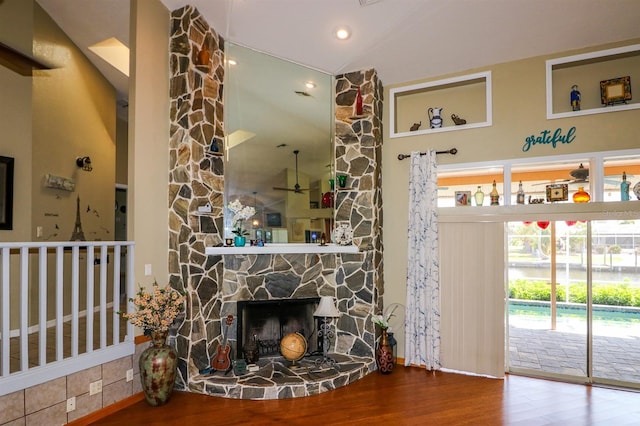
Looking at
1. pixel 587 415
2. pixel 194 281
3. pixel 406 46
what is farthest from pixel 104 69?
pixel 587 415

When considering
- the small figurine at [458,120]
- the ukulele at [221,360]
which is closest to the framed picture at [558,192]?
the small figurine at [458,120]

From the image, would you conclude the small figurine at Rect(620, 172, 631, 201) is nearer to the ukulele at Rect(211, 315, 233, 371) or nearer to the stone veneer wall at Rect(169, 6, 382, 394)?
the stone veneer wall at Rect(169, 6, 382, 394)

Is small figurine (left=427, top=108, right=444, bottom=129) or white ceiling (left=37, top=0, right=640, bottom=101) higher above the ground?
white ceiling (left=37, top=0, right=640, bottom=101)

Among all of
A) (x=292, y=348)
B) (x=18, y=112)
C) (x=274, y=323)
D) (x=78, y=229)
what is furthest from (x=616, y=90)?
(x=78, y=229)

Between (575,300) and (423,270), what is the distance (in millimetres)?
1857

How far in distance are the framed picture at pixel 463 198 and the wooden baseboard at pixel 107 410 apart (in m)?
4.42

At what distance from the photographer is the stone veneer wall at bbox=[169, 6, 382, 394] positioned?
421cm

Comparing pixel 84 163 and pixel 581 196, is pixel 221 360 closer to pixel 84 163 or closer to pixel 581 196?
pixel 84 163

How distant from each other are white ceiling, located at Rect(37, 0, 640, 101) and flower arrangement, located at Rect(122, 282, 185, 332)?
125 inches

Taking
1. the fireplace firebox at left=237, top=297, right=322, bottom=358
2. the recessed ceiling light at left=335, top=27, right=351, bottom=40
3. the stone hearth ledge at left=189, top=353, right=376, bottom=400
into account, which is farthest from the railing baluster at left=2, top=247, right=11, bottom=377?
the recessed ceiling light at left=335, top=27, right=351, bottom=40

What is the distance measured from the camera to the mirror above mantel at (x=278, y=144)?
482 cm

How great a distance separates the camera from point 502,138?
16.1 feet

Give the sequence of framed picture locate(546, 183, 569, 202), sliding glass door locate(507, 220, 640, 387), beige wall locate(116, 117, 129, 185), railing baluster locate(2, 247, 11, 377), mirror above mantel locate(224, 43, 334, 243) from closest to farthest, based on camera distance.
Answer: railing baluster locate(2, 247, 11, 377), sliding glass door locate(507, 220, 640, 387), framed picture locate(546, 183, 569, 202), mirror above mantel locate(224, 43, 334, 243), beige wall locate(116, 117, 129, 185)

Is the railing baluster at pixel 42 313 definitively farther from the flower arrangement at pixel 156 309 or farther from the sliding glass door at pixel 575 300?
the sliding glass door at pixel 575 300
